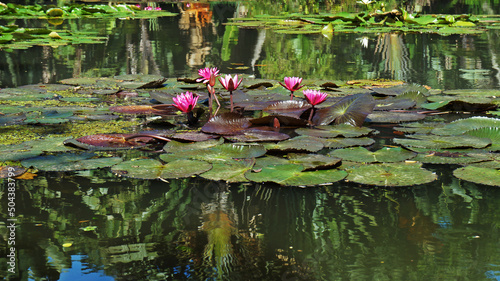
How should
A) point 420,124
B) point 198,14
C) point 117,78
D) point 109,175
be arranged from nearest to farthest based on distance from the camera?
point 109,175
point 420,124
point 117,78
point 198,14

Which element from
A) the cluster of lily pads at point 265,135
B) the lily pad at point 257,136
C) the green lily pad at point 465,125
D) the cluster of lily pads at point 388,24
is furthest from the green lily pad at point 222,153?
the cluster of lily pads at point 388,24

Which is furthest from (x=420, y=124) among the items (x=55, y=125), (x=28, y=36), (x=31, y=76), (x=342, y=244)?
(x=28, y=36)

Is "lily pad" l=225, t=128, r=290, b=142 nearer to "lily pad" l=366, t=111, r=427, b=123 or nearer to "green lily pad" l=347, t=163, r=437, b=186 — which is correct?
"green lily pad" l=347, t=163, r=437, b=186

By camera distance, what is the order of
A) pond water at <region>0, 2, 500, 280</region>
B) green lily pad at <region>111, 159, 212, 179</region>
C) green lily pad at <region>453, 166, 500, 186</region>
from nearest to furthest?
pond water at <region>0, 2, 500, 280</region> < green lily pad at <region>453, 166, 500, 186</region> < green lily pad at <region>111, 159, 212, 179</region>

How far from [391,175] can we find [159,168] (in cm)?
82

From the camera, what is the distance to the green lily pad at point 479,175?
6.17 feet

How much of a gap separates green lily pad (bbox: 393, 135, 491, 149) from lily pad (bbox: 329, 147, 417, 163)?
0.08 meters

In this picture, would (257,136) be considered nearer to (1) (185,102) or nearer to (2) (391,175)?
(1) (185,102)

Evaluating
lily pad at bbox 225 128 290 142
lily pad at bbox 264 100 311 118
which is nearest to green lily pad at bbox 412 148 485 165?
lily pad at bbox 225 128 290 142

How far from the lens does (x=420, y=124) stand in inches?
106

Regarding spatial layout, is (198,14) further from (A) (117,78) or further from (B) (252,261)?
(B) (252,261)

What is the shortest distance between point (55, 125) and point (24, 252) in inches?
56.6

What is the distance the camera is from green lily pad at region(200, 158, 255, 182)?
6.44ft

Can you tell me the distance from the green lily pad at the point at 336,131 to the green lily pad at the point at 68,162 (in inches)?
33.9
